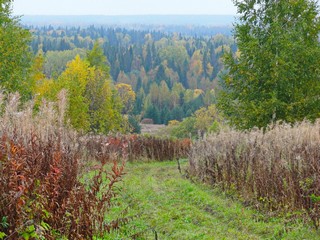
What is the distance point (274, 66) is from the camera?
14.9 meters

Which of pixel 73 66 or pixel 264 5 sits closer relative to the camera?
pixel 264 5

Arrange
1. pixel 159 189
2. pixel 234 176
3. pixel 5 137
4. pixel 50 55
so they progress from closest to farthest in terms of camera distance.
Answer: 1. pixel 5 137
2. pixel 234 176
3. pixel 159 189
4. pixel 50 55

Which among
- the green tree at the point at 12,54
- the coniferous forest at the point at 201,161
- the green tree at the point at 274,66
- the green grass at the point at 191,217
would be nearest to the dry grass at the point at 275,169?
the coniferous forest at the point at 201,161

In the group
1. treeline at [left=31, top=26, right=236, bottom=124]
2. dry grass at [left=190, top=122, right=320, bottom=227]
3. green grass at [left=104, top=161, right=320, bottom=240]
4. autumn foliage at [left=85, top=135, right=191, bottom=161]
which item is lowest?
treeline at [left=31, top=26, right=236, bottom=124]

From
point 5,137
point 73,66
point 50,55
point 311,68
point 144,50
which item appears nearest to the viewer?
point 5,137

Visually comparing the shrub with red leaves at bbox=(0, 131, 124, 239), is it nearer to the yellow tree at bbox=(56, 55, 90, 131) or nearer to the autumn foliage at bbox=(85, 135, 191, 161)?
the autumn foliage at bbox=(85, 135, 191, 161)

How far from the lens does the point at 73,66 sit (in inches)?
1273

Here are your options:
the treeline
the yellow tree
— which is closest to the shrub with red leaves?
the yellow tree

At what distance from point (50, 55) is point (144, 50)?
43.8 metres

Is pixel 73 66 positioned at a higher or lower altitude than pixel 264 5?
lower

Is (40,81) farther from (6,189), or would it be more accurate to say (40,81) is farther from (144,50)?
(144,50)

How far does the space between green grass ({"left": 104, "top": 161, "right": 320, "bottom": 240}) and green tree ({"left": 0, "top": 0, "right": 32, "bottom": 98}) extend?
377 inches

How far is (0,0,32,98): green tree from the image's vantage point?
18547mm

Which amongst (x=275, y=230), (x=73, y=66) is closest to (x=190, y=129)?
(x=73, y=66)
